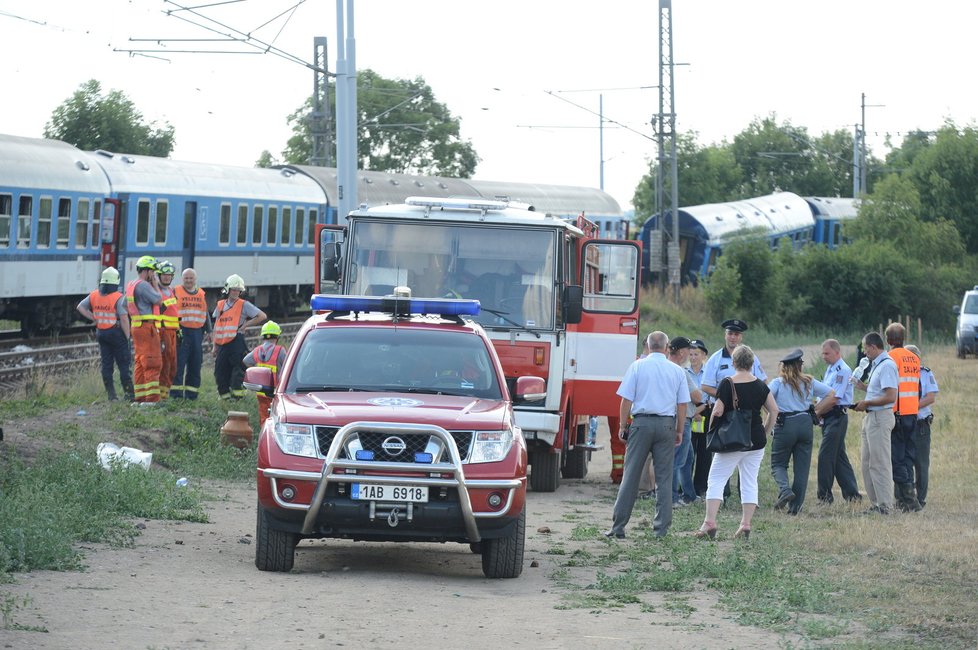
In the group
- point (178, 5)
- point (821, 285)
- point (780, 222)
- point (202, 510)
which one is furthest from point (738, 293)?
point (202, 510)

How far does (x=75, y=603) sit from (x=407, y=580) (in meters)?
2.33

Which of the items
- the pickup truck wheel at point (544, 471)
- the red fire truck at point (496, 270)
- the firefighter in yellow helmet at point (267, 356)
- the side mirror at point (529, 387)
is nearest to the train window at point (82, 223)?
the firefighter in yellow helmet at point (267, 356)

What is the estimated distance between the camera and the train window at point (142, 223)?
1219 inches

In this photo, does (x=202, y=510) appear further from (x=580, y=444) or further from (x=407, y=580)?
(x=580, y=444)

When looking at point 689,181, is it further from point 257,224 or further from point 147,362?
point 147,362

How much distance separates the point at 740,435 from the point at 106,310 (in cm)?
838

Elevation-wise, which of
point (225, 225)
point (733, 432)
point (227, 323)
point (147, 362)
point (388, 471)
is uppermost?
point (225, 225)

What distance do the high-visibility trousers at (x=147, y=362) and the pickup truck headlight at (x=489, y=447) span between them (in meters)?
8.68

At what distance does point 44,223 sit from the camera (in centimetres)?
2770

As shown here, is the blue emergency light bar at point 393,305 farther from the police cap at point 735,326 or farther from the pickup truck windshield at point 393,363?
the police cap at point 735,326

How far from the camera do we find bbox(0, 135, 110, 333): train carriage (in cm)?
2664

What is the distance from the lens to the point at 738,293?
47.7 metres

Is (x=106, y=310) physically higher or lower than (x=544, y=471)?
higher

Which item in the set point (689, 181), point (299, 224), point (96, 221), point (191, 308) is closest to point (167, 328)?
point (191, 308)
